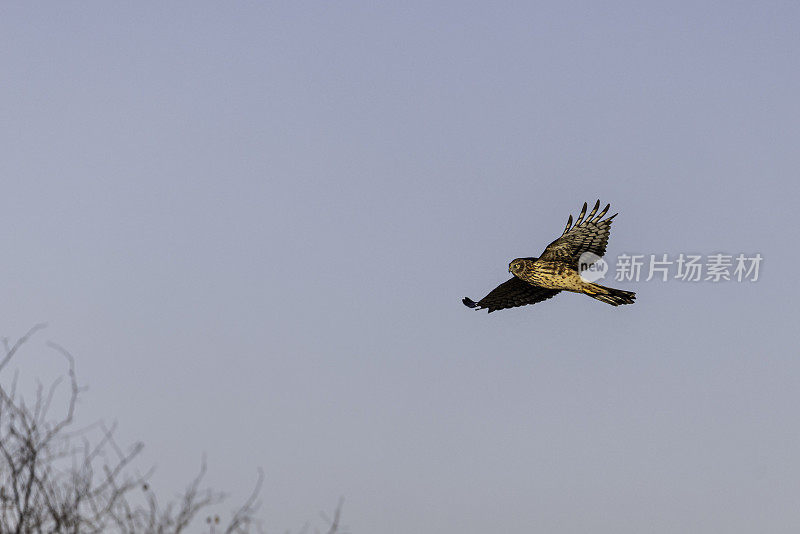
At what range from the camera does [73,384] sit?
281 inches

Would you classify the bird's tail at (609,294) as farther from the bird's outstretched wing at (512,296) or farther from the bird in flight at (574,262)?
the bird's outstretched wing at (512,296)

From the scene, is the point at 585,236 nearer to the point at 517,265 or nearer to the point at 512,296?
the point at 517,265

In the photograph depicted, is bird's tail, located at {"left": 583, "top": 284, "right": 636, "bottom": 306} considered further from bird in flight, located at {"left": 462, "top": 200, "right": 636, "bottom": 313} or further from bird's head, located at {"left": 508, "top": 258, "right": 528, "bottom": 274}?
bird's head, located at {"left": 508, "top": 258, "right": 528, "bottom": 274}

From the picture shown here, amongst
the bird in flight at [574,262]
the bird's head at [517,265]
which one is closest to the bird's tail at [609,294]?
the bird in flight at [574,262]

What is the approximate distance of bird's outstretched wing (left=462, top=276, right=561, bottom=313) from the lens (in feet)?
68.2

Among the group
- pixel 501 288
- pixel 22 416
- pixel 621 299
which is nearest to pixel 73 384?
pixel 22 416

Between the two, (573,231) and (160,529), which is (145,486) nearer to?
(160,529)

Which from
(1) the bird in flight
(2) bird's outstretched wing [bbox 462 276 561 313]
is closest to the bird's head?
(1) the bird in flight

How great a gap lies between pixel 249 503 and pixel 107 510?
99cm

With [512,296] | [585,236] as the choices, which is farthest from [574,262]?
[512,296]

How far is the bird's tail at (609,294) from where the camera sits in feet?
60.8

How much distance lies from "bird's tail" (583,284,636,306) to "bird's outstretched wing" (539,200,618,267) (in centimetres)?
63

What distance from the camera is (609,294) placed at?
61.5 feet

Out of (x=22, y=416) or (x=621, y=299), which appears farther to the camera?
(x=621, y=299)
